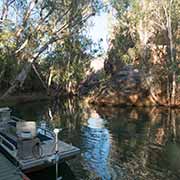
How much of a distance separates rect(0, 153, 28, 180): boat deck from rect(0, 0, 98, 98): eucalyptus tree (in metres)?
2.70

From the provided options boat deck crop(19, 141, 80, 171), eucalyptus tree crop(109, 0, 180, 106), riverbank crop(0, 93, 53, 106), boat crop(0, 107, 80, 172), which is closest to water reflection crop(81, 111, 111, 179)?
boat deck crop(19, 141, 80, 171)

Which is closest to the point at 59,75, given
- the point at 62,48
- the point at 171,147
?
the point at 62,48

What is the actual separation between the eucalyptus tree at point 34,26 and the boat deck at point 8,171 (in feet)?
8.85

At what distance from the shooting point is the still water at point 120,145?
12.2 meters

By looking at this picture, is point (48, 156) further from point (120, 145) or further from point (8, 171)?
point (120, 145)

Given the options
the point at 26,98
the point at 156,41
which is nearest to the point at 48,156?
the point at 156,41

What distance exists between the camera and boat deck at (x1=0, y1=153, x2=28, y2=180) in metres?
9.44

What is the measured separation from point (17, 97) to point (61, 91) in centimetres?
932

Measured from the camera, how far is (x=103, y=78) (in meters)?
43.9

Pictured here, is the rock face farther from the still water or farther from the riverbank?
the riverbank

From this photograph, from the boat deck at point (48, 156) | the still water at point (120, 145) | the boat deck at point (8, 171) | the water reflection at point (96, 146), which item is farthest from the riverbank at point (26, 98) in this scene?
the boat deck at point (8, 171)

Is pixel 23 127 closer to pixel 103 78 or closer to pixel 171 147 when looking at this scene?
pixel 171 147

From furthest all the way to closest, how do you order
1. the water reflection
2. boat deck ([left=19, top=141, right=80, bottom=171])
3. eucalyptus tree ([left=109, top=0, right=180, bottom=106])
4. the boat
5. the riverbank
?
1. the riverbank
2. eucalyptus tree ([left=109, top=0, right=180, bottom=106])
3. the water reflection
4. the boat
5. boat deck ([left=19, top=141, right=80, bottom=171])

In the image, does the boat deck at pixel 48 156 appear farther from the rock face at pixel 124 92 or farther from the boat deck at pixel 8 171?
the rock face at pixel 124 92
